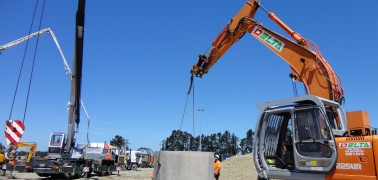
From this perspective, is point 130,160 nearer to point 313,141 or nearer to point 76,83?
point 76,83

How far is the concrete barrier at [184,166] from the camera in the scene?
7.43 metres

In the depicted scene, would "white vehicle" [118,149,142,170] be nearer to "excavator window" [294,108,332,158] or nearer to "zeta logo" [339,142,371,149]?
"excavator window" [294,108,332,158]

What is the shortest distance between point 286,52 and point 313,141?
511cm

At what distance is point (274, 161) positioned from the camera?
714 centimetres

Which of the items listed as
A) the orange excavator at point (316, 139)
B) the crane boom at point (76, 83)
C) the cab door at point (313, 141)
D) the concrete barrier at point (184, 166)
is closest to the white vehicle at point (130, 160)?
the crane boom at point (76, 83)

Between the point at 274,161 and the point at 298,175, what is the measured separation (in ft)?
2.41

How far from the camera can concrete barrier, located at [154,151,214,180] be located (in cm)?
743

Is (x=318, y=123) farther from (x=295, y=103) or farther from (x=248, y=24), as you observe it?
(x=248, y=24)

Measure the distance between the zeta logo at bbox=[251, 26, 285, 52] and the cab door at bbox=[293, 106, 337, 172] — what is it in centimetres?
477

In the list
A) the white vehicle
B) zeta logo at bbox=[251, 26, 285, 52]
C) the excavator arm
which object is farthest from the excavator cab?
the white vehicle

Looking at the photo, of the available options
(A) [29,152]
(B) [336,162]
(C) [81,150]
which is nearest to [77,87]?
(C) [81,150]

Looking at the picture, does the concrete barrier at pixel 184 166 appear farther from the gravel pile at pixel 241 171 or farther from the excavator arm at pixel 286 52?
the gravel pile at pixel 241 171

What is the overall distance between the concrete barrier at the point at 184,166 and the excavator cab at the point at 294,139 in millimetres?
1094

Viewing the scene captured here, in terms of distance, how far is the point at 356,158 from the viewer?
5.69 metres
